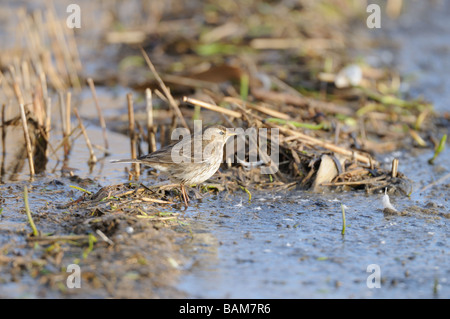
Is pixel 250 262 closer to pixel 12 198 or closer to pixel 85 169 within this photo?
pixel 12 198

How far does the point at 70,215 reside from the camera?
523 centimetres

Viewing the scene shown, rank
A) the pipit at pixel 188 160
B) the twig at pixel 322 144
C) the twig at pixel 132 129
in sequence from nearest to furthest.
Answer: the pipit at pixel 188 160, the twig at pixel 322 144, the twig at pixel 132 129

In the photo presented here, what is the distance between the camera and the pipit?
596 cm

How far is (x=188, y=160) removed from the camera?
6.02 m

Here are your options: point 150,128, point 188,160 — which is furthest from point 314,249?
point 150,128

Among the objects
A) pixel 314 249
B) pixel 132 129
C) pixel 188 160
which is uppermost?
pixel 132 129

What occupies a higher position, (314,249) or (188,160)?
(188,160)

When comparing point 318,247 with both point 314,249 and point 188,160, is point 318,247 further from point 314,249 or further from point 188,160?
point 188,160

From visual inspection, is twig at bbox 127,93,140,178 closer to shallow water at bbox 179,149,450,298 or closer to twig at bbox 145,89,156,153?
twig at bbox 145,89,156,153

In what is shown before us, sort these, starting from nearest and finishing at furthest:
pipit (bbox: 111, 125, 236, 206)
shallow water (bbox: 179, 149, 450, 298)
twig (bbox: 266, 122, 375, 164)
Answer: shallow water (bbox: 179, 149, 450, 298) < pipit (bbox: 111, 125, 236, 206) < twig (bbox: 266, 122, 375, 164)

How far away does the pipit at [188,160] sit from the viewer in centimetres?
596

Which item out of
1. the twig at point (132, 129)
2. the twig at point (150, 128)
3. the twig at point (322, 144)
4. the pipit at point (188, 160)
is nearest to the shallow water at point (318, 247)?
the pipit at point (188, 160)

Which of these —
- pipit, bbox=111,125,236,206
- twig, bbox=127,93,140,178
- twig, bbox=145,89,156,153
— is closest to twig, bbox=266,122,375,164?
pipit, bbox=111,125,236,206

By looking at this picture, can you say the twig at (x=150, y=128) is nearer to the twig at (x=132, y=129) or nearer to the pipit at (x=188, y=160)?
the twig at (x=132, y=129)
